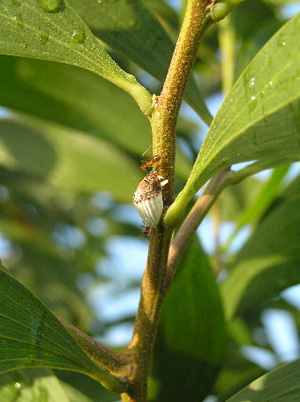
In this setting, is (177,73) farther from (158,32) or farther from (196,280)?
(196,280)

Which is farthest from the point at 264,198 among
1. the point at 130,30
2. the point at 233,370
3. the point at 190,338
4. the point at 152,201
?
the point at 152,201

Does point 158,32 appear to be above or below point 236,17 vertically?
below

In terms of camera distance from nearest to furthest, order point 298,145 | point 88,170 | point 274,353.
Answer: point 298,145
point 88,170
point 274,353

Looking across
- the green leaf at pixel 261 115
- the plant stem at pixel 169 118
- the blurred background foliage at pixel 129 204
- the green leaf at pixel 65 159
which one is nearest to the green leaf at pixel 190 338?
the blurred background foliage at pixel 129 204

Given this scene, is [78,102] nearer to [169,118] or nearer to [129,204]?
[129,204]

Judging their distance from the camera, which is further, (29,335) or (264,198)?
(264,198)

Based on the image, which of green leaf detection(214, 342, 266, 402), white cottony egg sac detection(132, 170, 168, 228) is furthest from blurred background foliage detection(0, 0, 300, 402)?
white cottony egg sac detection(132, 170, 168, 228)

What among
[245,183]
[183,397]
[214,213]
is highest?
[245,183]

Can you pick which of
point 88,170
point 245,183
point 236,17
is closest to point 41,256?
point 88,170
